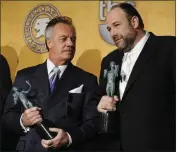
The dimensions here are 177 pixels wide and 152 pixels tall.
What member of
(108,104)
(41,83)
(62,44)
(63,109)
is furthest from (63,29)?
(108,104)

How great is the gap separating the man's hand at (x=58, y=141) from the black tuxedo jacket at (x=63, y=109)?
0.17 ft

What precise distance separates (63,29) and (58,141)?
58 cm

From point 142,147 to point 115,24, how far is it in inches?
21.4

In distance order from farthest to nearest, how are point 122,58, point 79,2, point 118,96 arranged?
point 79,2 → point 122,58 → point 118,96

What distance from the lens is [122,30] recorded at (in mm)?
1631

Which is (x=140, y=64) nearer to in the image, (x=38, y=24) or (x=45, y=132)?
(x=45, y=132)

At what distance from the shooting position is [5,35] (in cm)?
223

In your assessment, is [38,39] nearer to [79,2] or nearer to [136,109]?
[79,2]

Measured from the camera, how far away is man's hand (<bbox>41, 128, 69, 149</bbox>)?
145 centimetres

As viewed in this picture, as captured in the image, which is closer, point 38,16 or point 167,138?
point 167,138

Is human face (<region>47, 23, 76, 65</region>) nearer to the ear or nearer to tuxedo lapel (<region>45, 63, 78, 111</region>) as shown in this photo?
tuxedo lapel (<region>45, 63, 78, 111</region>)

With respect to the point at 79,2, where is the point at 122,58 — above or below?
below

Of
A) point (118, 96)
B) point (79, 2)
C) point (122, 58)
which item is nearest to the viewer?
point (118, 96)

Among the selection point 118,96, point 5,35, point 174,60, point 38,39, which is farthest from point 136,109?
point 5,35
